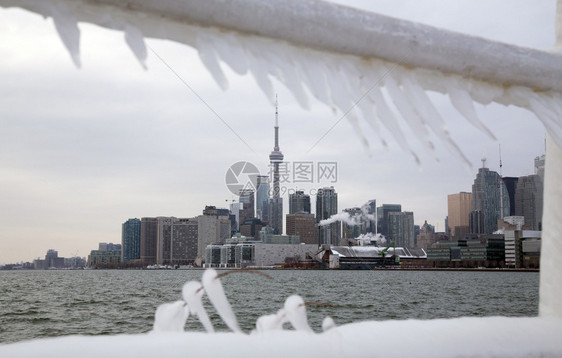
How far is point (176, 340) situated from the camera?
1.82 m

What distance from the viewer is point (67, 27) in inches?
58.4

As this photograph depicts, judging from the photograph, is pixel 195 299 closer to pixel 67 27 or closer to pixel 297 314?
pixel 297 314

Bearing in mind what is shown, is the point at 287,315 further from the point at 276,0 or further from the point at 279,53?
the point at 276,0

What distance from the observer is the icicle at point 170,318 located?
6.56 ft

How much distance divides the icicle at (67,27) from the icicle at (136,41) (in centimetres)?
13

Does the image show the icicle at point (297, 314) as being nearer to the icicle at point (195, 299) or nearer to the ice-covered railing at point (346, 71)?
the ice-covered railing at point (346, 71)

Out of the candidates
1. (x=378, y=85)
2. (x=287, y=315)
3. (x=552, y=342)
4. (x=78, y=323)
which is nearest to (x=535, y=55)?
(x=378, y=85)

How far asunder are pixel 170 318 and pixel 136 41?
1.01 meters

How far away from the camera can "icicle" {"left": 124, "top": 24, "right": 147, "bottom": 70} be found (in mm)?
1545

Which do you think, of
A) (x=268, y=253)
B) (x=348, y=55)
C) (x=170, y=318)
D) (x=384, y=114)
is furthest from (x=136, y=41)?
(x=268, y=253)

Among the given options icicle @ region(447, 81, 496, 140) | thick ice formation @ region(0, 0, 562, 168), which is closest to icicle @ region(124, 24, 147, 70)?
thick ice formation @ region(0, 0, 562, 168)

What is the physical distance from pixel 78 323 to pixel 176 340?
3162 centimetres

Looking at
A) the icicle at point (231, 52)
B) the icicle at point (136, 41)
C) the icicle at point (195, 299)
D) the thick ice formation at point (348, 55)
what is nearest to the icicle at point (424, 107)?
the thick ice formation at point (348, 55)

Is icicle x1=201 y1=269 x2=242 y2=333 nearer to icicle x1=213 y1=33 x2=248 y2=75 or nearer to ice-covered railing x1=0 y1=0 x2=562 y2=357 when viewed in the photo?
ice-covered railing x1=0 y1=0 x2=562 y2=357
